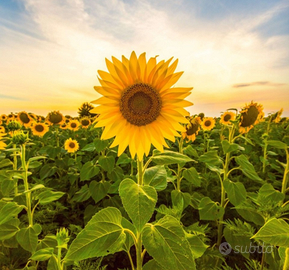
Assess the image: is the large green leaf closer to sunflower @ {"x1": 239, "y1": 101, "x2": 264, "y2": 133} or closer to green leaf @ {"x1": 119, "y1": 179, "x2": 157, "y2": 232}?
green leaf @ {"x1": 119, "y1": 179, "x2": 157, "y2": 232}

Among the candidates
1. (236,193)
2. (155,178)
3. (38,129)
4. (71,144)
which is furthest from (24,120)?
(155,178)

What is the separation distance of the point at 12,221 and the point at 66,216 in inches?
45.5

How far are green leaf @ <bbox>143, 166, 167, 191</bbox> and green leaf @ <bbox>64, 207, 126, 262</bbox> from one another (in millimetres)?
245

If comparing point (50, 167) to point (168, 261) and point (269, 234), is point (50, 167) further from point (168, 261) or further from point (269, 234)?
point (269, 234)

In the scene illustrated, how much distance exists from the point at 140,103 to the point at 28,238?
142 cm

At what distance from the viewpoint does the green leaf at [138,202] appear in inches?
36.9

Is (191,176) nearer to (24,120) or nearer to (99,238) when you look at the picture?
(99,238)

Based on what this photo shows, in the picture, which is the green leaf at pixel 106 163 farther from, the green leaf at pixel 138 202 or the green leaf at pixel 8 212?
the green leaf at pixel 138 202

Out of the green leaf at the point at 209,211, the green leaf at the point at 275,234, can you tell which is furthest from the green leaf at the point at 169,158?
the green leaf at the point at 209,211

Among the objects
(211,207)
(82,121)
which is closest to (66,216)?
(211,207)

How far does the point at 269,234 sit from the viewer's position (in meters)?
0.98

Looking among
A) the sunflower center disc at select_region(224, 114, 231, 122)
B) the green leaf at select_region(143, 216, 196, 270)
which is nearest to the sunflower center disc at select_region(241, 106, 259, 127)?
the sunflower center disc at select_region(224, 114, 231, 122)

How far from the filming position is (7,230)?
1961mm

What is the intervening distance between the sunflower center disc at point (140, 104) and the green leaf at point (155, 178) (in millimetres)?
280
